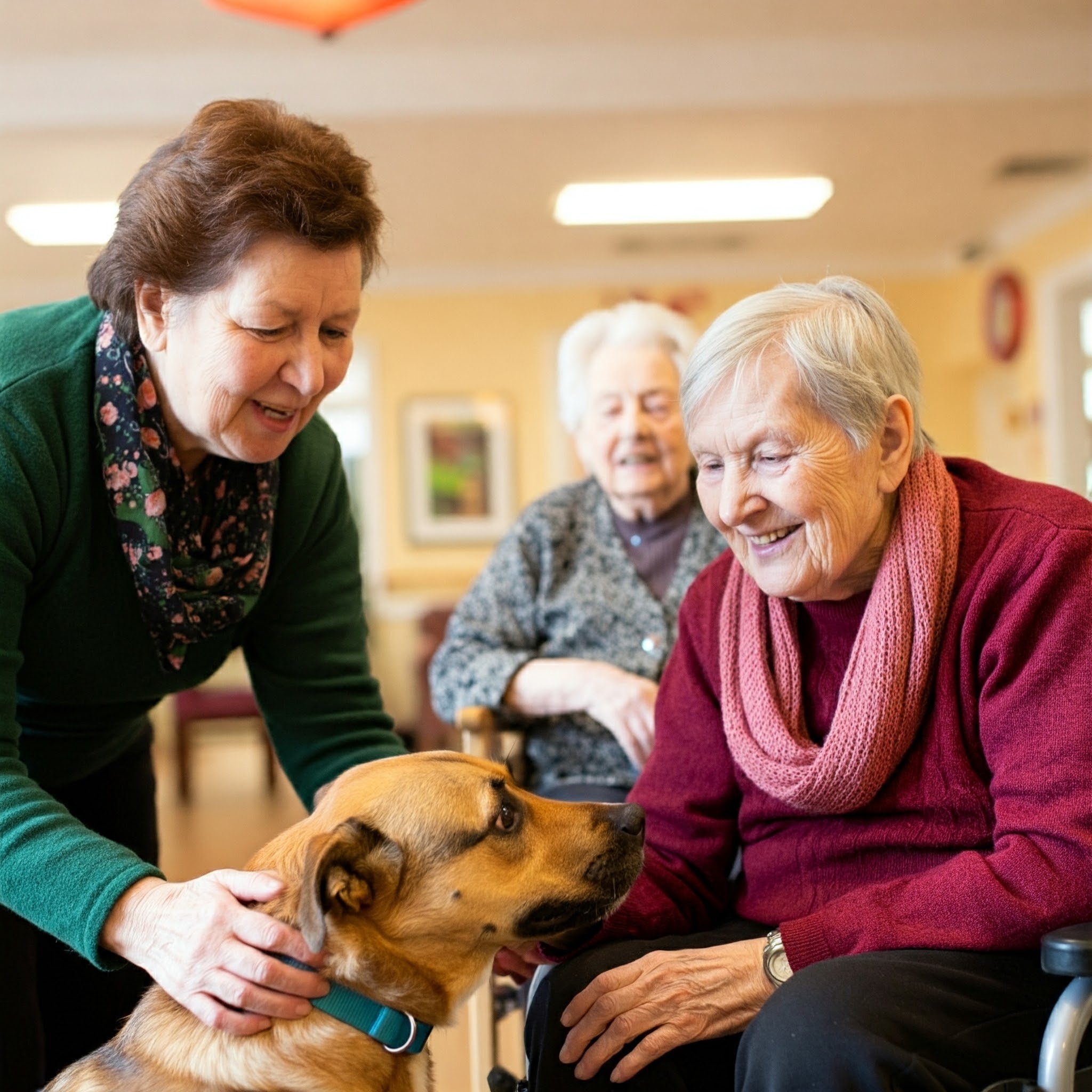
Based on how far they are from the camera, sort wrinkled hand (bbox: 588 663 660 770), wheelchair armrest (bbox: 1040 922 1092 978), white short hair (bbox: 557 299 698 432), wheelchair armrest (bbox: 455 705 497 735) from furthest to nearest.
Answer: white short hair (bbox: 557 299 698 432) < wheelchair armrest (bbox: 455 705 497 735) < wrinkled hand (bbox: 588 663 660 770) < wheelchair armrest (bbox: 1040 922 1092 978)

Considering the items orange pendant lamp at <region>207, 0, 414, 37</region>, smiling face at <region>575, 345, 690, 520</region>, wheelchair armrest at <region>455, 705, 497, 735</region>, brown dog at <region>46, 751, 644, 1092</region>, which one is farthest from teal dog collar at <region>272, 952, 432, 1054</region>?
orange pendant lamp at <region>207, 0, 414, 37</region>

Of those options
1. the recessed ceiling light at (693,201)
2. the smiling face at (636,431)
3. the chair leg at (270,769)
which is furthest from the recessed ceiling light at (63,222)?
the smiling face at (636,431)

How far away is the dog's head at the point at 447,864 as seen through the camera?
4.30 ft

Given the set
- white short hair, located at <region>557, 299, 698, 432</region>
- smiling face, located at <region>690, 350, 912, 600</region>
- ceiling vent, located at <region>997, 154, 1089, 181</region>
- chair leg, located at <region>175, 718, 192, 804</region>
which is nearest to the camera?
smiling face, located at <region>690, 350, 912, 600</region>

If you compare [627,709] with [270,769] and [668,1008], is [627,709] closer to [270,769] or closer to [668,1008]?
[668,1008]

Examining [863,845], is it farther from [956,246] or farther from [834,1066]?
[956,246]

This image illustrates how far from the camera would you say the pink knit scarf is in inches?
55.2

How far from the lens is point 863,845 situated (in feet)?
4.82

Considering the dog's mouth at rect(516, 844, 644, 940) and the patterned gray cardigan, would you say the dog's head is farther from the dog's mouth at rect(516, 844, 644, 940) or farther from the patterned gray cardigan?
the patterned gray cardigan

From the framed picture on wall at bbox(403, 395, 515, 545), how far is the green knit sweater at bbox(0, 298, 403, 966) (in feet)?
22.9

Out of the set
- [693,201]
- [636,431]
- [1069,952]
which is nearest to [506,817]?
[1069,952]

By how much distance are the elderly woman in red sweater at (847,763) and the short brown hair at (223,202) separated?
0.50m

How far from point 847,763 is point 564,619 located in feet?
3.33

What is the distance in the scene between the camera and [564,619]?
2367 mm
